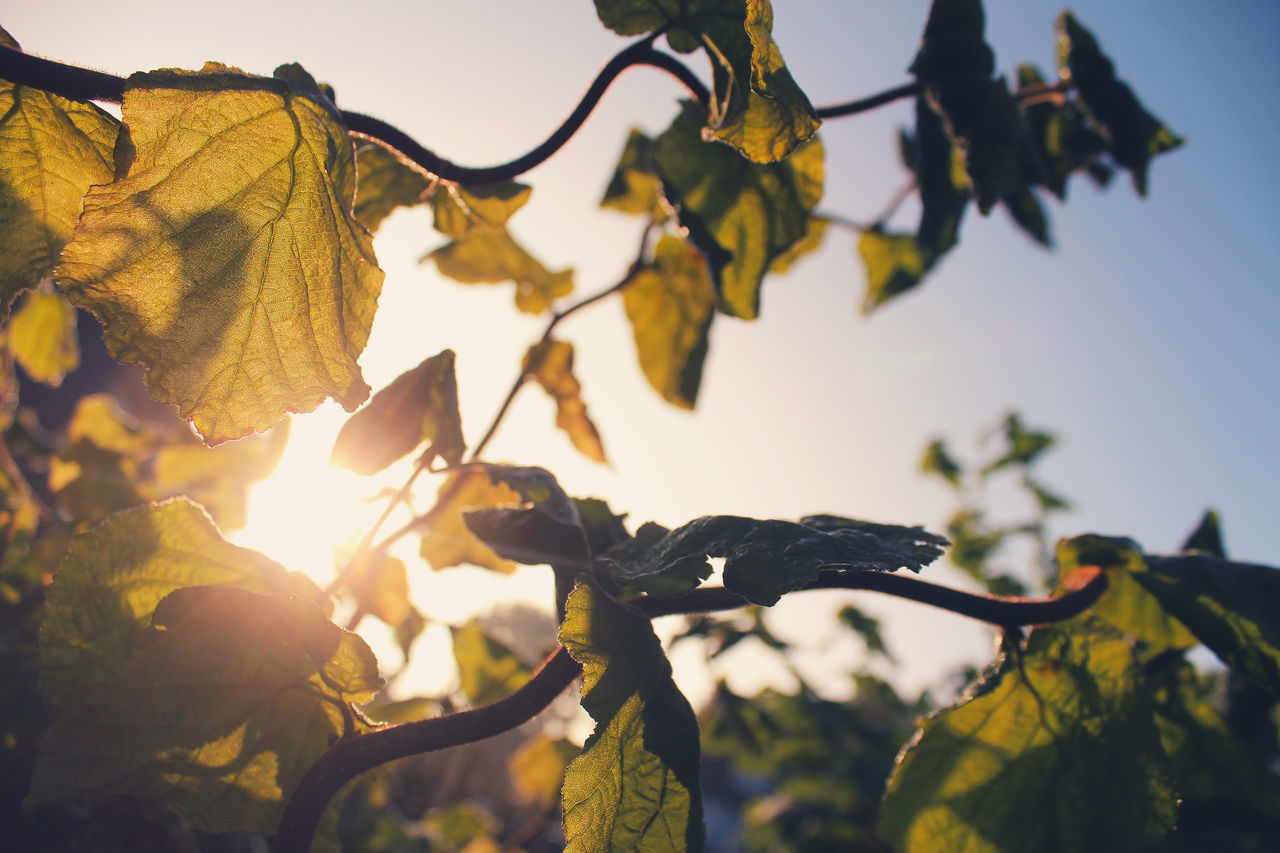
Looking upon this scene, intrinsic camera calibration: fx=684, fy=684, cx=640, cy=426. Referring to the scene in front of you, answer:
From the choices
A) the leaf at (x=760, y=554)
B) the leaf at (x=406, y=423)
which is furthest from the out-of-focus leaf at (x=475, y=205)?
the leaf at (x=760, y=554)

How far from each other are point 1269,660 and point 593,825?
2.53 feet

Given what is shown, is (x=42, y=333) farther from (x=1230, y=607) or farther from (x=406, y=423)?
(x=1230, y=607)

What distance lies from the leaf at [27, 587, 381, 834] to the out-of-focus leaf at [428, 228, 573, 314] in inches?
32.5

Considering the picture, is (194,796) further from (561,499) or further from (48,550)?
(48,550)

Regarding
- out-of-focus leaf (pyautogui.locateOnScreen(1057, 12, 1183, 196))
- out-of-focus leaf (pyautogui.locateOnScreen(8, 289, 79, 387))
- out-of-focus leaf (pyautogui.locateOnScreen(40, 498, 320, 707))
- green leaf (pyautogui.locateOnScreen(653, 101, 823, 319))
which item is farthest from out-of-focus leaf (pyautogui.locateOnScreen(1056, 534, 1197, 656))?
out-of-focus leaf (pyautogui.locateOnScreen(8, 289, 79, 387))

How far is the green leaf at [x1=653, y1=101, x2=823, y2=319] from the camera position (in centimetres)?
104

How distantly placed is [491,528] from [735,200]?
25.9 inches

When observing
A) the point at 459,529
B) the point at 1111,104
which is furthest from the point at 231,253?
the point at 1111,104

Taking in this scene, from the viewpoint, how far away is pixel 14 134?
570 mm

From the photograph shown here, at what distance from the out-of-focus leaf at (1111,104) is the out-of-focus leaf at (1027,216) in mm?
177

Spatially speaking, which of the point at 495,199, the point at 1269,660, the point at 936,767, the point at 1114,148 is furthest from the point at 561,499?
the point at 1114,148

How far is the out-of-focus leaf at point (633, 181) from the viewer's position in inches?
56.1

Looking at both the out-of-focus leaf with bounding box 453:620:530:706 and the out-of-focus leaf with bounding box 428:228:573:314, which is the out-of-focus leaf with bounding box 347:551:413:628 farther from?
the out-of-focus leaf with bounding box 428:228:573:314

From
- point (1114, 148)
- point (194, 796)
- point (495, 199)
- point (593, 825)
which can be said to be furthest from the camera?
point (1114, 148)
